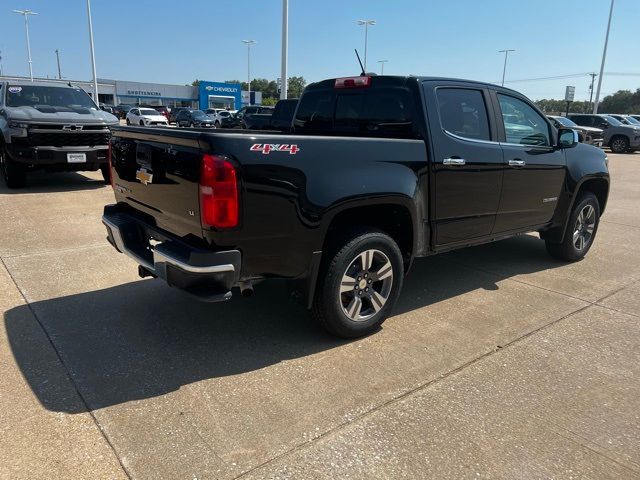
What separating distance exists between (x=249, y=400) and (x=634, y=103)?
373ft

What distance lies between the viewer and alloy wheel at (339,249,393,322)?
3646mm

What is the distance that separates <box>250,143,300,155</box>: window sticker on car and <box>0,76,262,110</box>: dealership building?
72.3 metres

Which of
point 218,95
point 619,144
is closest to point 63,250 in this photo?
point 619,144

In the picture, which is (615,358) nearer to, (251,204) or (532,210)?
(532,210)

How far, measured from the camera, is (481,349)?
3.70 meters

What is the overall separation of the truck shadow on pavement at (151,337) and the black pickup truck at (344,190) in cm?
45

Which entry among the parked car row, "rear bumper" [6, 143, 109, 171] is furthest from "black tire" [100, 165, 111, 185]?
the parked car row

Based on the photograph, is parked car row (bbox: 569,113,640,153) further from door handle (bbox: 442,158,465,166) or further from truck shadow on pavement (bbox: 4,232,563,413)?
door handle (bbox: 442,158,465,166)

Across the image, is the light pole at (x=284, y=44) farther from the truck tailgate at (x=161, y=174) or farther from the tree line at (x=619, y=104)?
the tree line at (x=619, y=104)

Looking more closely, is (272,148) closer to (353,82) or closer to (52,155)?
(353,82)

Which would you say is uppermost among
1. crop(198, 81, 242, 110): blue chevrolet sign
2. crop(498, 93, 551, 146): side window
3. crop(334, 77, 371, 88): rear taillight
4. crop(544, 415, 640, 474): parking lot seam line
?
crop(198, 81, 242, 110): blue chevrolet sign

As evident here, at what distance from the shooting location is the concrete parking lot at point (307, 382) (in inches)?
98.1

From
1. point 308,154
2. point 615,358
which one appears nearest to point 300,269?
point 308,154

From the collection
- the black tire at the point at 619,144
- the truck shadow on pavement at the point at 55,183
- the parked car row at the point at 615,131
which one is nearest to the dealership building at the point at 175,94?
the parked car row at the point at 615,131
